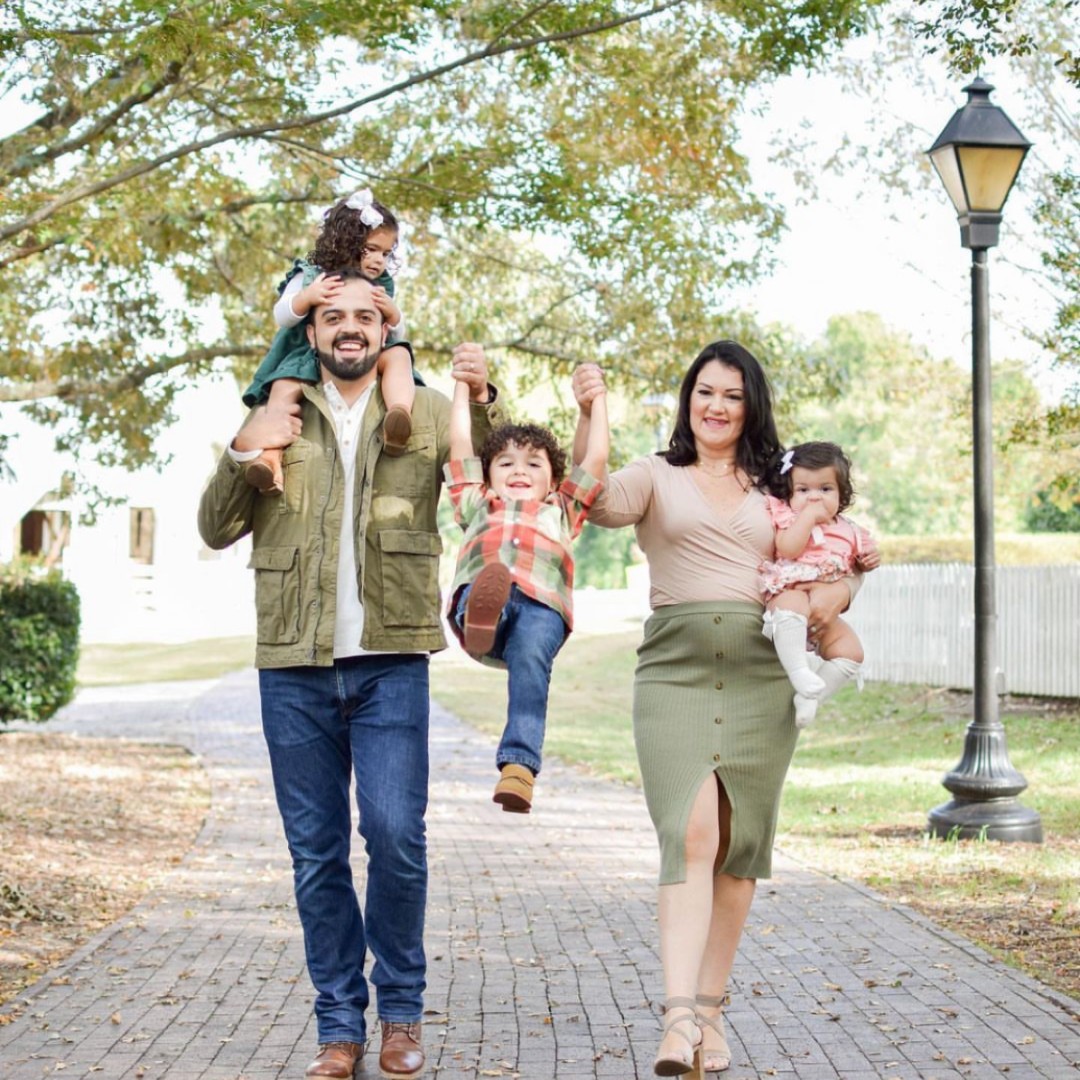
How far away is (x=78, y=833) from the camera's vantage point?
11.9 metres

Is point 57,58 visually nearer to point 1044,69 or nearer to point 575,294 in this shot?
point 575,294

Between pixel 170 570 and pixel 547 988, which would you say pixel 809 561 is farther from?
pixel 170 570

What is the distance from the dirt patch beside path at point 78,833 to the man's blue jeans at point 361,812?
1.72m

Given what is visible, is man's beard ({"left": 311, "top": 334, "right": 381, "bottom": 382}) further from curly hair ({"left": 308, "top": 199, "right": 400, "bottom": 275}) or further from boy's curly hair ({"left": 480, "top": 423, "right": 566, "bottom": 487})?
boy's curly hair ({"left": 480, "top": 423, "right": 566, "bottom": 487})

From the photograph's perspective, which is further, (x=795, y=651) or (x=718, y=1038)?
(x=718, y=1038)

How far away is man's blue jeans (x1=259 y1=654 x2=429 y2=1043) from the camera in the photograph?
16.2 ft

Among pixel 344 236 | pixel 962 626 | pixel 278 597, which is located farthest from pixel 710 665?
pixel 962 626

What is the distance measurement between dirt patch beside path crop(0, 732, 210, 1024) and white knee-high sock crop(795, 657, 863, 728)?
10.3 feet

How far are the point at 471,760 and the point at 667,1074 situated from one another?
12835 millimetres

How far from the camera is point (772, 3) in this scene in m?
9.07

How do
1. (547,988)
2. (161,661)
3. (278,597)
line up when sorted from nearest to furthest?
(278,597)
(547,988)
(161,661)

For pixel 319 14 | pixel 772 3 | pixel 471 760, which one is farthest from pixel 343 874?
pixel 471 760

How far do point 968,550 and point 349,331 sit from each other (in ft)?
87.3

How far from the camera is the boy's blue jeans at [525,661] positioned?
182 inches
